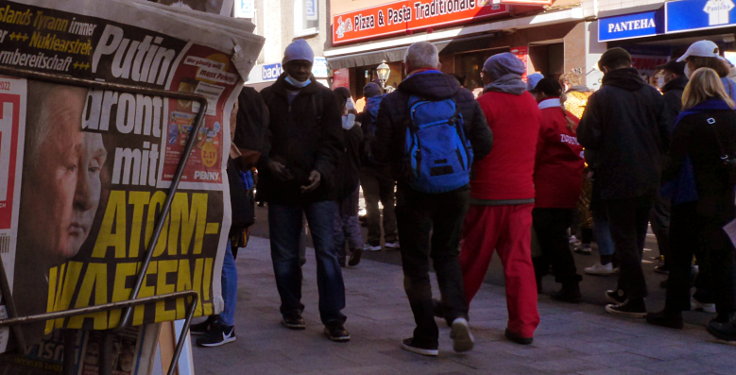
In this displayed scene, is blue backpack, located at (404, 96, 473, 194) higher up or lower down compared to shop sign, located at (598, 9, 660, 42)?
lower down

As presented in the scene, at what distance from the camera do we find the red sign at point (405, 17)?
74.5 feet

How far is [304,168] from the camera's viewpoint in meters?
5.86

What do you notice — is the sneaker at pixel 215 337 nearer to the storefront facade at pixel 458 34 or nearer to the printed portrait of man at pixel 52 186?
the printed portrait of man at pixel 52 186

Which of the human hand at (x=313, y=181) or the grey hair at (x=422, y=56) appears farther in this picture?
the human hand at (x=313, y=181)

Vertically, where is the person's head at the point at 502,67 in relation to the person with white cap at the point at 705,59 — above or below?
below

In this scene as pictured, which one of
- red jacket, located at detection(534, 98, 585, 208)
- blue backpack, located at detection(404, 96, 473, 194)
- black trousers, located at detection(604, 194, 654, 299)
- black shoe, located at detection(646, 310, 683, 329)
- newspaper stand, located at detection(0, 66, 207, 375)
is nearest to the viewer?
newspaper stand, located at detection(0, 66, 207, 375)

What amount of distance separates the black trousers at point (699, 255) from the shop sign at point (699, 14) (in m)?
11.6

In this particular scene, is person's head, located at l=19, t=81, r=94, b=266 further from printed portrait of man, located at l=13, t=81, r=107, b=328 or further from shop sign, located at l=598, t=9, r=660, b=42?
shop sign, located at l=598, t=9, r=660, b=42

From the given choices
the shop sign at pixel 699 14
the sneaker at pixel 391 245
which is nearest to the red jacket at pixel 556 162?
the sneaker at pixel 391 245

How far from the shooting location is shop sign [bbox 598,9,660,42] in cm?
1814

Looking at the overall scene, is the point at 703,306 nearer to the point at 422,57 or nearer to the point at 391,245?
the point at 422,57

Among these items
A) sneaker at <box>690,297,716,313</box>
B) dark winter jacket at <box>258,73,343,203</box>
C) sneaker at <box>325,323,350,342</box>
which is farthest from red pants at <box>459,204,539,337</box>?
sneaker at <box>690,297,716,313</box>

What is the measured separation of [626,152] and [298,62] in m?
2.32

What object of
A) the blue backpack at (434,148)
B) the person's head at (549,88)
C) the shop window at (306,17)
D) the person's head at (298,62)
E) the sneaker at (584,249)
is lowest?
the sneaker at (584,249)
